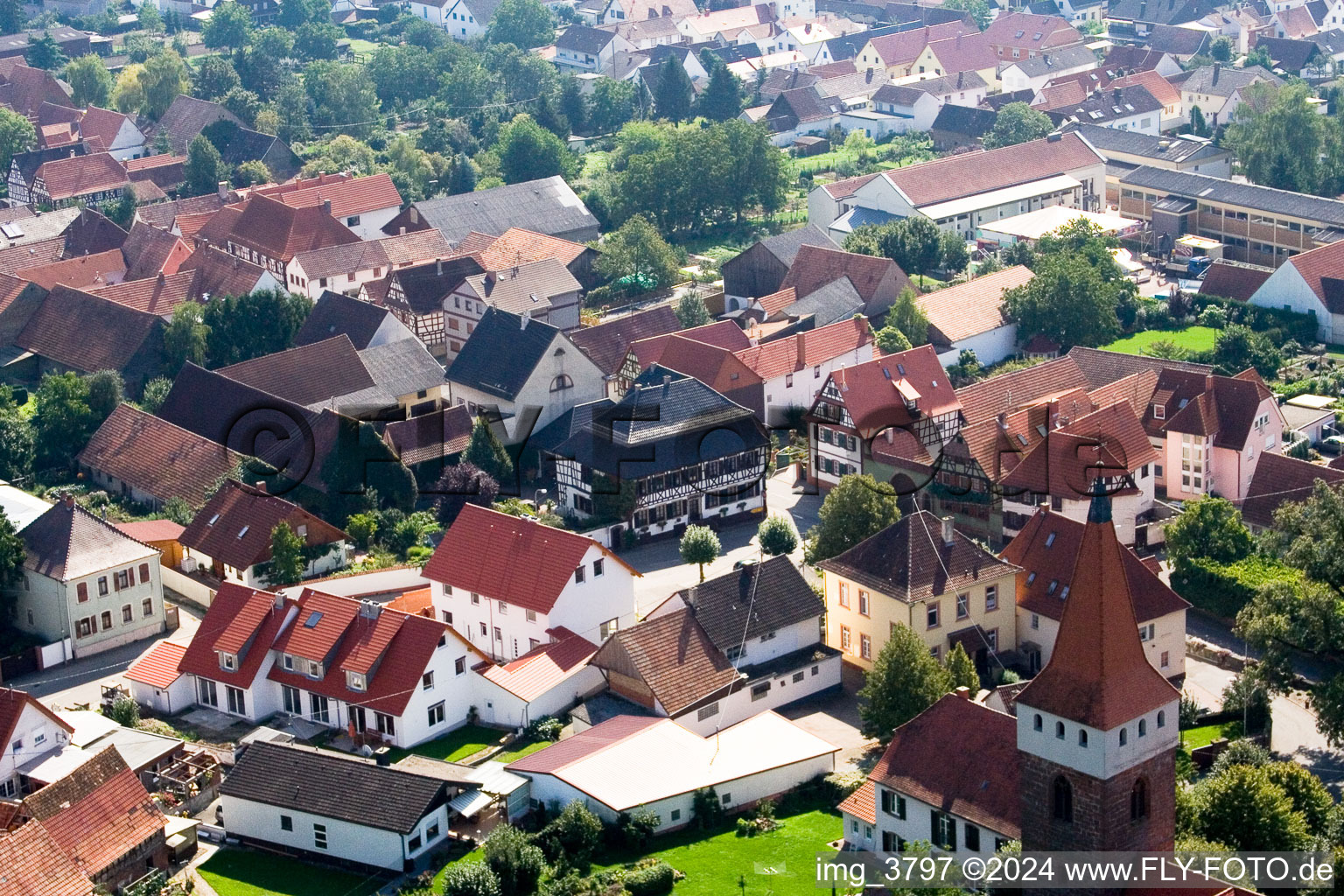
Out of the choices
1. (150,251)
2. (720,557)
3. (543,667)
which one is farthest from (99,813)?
(150,251)

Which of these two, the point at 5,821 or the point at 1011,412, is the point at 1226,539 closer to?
the point at 1011,412

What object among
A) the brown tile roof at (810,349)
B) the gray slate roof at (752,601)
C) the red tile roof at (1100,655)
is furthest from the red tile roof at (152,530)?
the red tile roof at (1100,655)

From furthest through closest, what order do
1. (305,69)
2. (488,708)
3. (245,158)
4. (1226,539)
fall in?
(305,69)
(245,158)
(1226,539)
(488,708)

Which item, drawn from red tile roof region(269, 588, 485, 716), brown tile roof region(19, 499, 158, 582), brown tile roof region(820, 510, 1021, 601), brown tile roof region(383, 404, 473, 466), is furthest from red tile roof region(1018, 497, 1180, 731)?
brown tile roof region(383, 404, 473, 466)

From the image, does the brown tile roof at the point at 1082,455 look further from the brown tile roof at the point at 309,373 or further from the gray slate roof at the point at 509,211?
the gray slate roof at the point at 509,211

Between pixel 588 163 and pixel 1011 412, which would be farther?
pixel 588 163

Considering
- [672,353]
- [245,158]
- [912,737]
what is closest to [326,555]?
[672,353]

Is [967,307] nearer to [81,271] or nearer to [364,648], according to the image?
[364,648]
